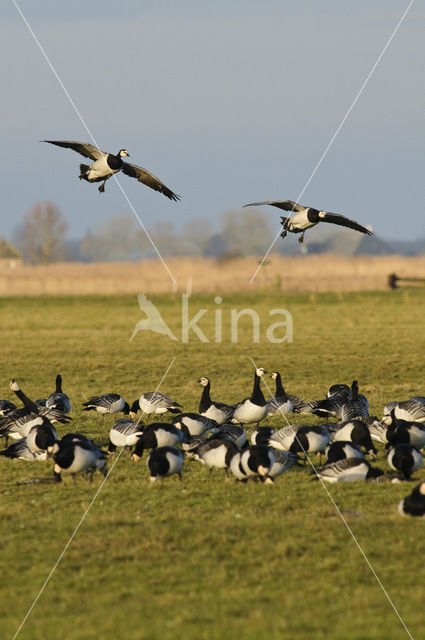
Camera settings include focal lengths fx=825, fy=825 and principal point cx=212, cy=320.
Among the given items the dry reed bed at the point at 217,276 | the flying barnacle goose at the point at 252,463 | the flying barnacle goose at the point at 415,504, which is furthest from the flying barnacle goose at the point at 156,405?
the dry reed bed at the point at 217,276

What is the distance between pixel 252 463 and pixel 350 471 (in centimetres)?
133

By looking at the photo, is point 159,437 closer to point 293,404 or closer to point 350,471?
point 350,471

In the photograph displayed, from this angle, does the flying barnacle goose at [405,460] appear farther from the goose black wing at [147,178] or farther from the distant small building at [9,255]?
the distant small building at [9,255]

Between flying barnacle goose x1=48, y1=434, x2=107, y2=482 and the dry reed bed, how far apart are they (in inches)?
1558

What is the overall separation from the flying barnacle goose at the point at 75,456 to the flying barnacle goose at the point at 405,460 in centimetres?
405

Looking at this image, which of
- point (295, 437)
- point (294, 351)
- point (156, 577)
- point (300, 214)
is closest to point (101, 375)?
point (294, 351)

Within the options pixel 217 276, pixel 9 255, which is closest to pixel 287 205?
pixel 217 276

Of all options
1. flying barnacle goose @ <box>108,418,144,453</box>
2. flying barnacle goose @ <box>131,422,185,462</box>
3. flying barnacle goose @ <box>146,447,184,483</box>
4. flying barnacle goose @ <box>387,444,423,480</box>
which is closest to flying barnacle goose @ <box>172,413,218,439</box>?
flying barnacle goose @ <box>108,418,144,453</box>

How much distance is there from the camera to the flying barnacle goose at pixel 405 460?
36.3 feet

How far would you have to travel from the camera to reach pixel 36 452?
12.6 metres

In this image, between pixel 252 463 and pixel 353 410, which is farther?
pixel 353 410

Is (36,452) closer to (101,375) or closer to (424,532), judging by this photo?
(424,532)

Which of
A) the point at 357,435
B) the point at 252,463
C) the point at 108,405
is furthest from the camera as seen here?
the point at 108,405

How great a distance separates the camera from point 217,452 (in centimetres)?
1170
